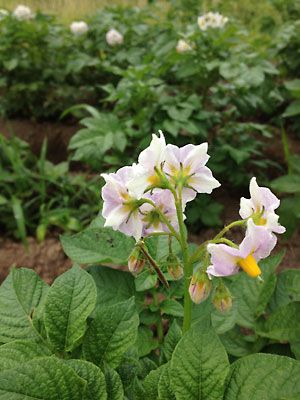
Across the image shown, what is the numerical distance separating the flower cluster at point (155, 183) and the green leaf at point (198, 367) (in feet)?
0.71

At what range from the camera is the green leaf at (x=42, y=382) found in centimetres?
82

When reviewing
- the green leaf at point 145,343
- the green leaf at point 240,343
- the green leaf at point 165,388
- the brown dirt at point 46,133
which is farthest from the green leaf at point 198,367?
the brown dirt at point 46,133

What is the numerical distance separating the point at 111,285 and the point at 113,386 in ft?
1.28

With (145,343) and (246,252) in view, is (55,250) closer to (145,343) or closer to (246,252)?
(145,343)

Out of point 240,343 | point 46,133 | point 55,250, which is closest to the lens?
point 240,343

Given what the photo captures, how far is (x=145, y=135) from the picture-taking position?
2.70m

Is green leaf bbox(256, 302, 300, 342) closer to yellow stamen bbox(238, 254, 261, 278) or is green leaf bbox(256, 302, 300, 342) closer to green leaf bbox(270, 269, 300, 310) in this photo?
green leaf bbox(270, 269, 300, 310)

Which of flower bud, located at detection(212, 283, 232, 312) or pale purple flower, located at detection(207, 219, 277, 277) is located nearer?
pale purple flower, located at detection(207, 219, 277, 277)

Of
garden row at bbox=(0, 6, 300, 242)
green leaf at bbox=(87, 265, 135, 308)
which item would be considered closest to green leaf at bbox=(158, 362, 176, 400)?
green leaf at bbox=(87, 265, 135, 308)

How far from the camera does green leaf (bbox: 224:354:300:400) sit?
2.84 feet

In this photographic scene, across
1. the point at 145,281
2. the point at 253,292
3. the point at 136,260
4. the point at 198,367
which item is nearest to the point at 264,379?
the point at 198,367

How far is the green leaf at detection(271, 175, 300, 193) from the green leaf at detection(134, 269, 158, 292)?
1.18m

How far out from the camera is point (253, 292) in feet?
4.62

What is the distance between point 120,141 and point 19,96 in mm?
1711
